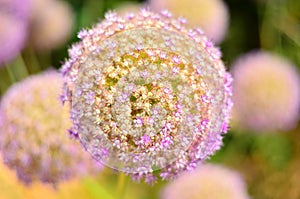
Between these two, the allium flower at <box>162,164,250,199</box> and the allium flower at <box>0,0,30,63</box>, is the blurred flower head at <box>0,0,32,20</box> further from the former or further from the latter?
the allium flower at <box>162,164,250,199</box>

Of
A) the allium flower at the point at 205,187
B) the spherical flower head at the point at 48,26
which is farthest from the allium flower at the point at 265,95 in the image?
the spherical flower head at the point at 48,26

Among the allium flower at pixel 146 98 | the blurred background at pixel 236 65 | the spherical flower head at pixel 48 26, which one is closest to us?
the allium flower at pixel 146 98

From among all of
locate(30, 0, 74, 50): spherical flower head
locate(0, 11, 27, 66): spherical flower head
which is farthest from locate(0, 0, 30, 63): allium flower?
locate(30, 0, 74, 50): spherical flower head

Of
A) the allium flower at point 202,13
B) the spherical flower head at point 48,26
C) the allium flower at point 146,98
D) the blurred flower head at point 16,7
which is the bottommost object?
the allium flower at point 146,98

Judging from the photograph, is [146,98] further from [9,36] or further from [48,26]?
[48,26]

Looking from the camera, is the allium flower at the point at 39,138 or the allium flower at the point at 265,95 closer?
the allium flower at the point at 39,138

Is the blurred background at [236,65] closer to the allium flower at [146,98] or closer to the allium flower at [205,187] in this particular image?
the allium flower at [205,187]
